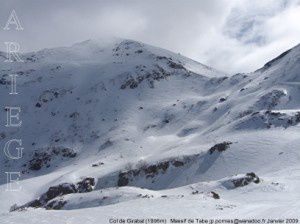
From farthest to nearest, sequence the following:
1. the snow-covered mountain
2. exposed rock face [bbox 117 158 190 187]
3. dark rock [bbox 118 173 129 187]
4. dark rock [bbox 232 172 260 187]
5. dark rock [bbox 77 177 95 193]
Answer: dark rock [bbox 77 177 95 193] → dark rock [bbox 118 173 129 187] → exposed rock face [bbox 117 158 190 187] → dark rock [bbox 232 172 260 187] → the snow-covered mountain

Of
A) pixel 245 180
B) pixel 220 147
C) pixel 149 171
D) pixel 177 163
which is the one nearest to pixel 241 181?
pixel 245 180

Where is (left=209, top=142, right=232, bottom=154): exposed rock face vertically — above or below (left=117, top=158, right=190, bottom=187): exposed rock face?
above

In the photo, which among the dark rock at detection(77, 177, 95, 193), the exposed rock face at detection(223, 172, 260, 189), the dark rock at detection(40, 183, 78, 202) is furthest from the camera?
the dark rock at detection(77, 177, 95, 193)

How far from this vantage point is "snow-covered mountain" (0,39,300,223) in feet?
132

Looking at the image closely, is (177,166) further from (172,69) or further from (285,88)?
(172,69)

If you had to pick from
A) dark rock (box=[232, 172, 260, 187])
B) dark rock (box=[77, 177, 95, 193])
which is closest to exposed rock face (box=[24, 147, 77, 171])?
dark rock (box=[77, 177, 95, 193])

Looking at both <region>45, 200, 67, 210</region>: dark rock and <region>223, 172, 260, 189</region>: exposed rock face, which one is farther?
<region>45, 200, 67, 210</region>: dark rock

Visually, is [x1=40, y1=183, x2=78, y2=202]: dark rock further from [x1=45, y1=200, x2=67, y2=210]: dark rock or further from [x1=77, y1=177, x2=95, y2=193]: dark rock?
[x1=45, y1=200, x2=67, y2=210]: dark rock

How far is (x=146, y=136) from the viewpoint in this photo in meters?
116

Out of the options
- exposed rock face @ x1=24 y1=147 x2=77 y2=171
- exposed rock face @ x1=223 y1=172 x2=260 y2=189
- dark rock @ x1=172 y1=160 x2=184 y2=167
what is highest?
exposed rock face @ x1=24 y1=147 x2=77 y2=171

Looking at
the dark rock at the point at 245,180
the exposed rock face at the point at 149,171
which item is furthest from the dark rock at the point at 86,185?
the dark rock at the point at 245,180

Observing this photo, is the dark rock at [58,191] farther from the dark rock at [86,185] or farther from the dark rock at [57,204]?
the dark rock at [57,204]

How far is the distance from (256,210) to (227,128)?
6071 centimetres

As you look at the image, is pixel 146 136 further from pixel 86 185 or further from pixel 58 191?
pixel 58 191
